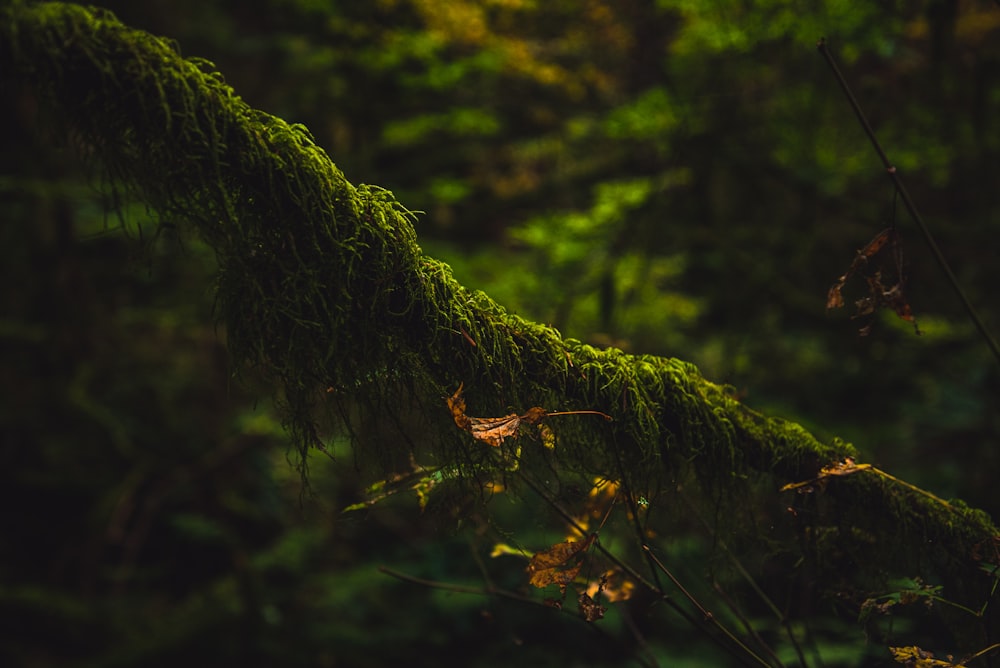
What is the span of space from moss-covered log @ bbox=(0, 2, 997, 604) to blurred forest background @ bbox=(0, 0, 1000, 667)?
9.49ft

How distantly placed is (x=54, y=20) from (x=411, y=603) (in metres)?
5.49

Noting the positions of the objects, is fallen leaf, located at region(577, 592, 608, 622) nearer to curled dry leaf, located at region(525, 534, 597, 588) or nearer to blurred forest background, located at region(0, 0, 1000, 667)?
curled dry leaf, located at region(525, 534, 597, 588)

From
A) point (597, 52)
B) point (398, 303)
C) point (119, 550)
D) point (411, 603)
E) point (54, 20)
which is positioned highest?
point (597, 52)

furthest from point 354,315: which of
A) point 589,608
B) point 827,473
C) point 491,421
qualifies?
point 827,473

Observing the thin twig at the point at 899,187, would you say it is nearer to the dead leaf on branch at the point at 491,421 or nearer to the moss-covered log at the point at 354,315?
the moss-covered log at the point at 354,315

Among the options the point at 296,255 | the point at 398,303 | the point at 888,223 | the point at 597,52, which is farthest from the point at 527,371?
the point at 597,52

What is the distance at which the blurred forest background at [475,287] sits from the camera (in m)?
5.33

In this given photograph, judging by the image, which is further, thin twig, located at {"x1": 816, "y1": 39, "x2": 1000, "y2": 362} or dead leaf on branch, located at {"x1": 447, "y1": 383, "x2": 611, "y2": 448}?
thin twig, located at {"x1": 816, "y1": 39, "x2": 1000, "y2": 362}

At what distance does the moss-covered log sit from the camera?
1.36 meters

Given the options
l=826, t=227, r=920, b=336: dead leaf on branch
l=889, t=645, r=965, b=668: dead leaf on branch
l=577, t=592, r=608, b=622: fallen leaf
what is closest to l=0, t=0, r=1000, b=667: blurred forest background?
l=889, t=645, r=965, b=668: dead leaf on branch

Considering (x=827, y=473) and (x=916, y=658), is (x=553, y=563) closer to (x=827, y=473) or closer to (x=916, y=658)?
(x=827, y=473)

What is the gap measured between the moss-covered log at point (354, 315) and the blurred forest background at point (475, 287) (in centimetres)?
289

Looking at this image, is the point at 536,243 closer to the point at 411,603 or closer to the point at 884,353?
the point at 411,603

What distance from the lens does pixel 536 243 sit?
254 inches
